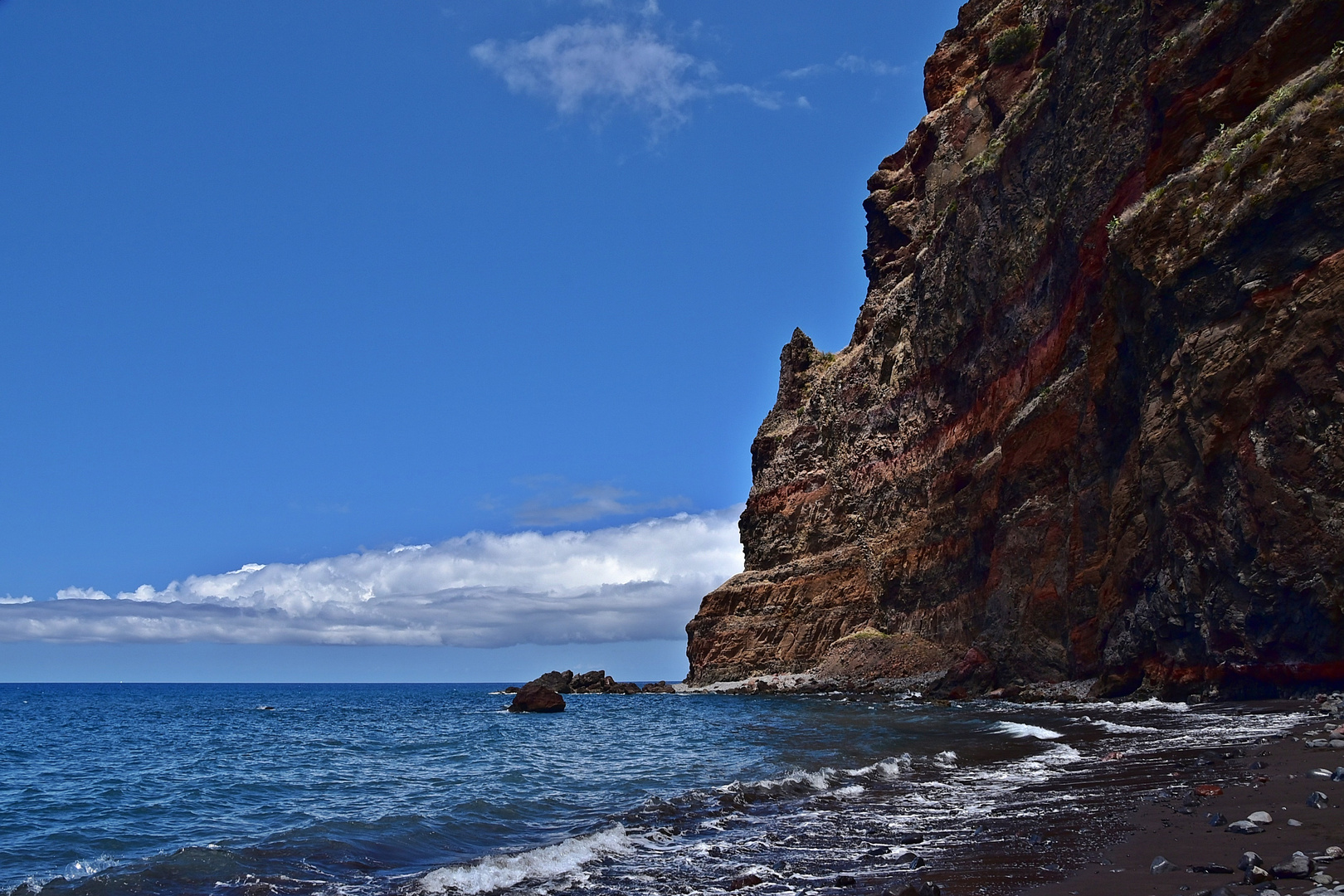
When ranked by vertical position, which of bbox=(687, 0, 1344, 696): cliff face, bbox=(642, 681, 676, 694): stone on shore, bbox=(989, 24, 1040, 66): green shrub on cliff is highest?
bbox=(989, 24, 1040, 66): green shrub on cliff

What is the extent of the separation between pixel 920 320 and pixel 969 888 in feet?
200

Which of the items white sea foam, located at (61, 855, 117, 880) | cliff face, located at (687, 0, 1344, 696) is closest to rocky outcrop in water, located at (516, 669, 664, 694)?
cliff face, located at (687, 0, 1344, 696)

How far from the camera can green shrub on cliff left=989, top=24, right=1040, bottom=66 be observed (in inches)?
A: 2360

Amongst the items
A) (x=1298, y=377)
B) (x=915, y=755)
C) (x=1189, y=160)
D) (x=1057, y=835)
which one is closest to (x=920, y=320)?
(x=1189, y=160)

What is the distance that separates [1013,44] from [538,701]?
5554 centimetres

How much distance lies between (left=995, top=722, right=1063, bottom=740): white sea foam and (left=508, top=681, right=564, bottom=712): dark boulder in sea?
40.1m

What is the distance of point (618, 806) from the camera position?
19422 mm

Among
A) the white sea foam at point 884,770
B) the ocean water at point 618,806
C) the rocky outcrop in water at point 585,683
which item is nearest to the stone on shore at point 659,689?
the rocky outcrop in water at point 585,683

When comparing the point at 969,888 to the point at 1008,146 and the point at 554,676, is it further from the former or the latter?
the point at 554,676

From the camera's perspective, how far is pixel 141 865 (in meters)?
14.5

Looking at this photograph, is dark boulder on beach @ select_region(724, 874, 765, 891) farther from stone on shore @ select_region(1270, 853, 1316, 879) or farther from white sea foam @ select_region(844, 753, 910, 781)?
white sea foam @ select_region(844, 753, 910, 781)

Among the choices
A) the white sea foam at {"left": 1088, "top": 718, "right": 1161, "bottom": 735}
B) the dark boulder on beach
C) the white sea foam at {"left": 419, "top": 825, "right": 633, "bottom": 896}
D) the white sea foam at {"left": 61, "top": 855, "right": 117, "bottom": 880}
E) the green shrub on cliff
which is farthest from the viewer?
the green shrub on cliff

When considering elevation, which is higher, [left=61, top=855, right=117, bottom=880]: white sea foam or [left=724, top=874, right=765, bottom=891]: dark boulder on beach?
[left=724, top=874, right=765, bottom=891]: dark boulder on beach

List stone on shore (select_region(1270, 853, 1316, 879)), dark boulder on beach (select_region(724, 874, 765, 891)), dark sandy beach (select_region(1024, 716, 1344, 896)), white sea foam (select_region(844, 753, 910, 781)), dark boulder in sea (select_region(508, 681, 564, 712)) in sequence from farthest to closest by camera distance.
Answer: dark boulder in sea (select_region(508, 681, 564, 712)), white sea foam (select_region(844, 753, 910, 781)), dark boulder on beach (select_region(724, 874, 765, 891)), dark sandy beach (select_region(1024, 716, 1344, 896)), stone on shore (select_region(1270, 853, 1316, 879))
